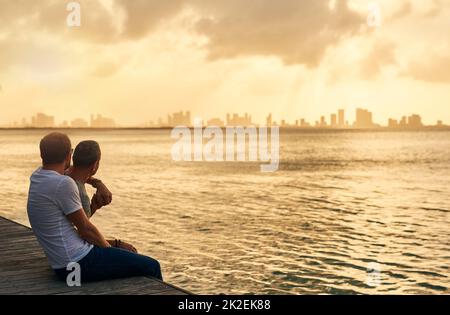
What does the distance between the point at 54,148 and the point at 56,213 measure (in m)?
0.82

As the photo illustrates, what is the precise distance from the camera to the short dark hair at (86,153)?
677 cm

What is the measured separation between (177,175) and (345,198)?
2274 centimetres

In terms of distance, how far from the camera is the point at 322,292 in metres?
13.3

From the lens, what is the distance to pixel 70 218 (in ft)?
20.7

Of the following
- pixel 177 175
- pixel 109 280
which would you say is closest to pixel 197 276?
pixel 109 280

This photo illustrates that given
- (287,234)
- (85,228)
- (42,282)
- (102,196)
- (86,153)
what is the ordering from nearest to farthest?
(85,228)
(86,153)
(42,282)
(102,196)
(287,234)

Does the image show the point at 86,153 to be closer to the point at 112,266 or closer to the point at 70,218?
the point at 70,218

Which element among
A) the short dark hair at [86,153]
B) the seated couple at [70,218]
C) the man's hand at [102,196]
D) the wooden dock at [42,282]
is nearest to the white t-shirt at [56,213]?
the seated couple at [70,218]

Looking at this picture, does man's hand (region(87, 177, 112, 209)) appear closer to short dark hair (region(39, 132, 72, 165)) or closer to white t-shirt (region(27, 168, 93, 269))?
white t-shirt (region(27, 168, 93, 269))

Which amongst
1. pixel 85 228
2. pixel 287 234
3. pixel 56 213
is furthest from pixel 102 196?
pixel 287 234

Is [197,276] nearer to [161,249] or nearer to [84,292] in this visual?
[161,249]

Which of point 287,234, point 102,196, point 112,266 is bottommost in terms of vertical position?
point 287,234

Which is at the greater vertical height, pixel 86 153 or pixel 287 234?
pixel 86 153

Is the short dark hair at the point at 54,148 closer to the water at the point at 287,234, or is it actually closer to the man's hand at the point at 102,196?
the man's hand at the point at 102,196
